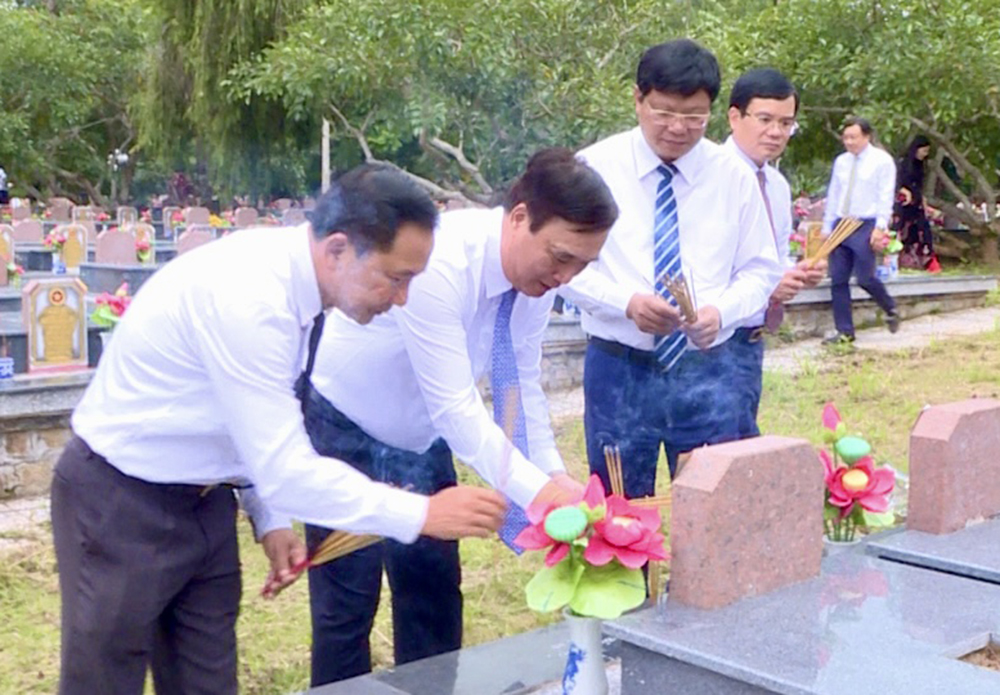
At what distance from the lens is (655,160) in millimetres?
3158

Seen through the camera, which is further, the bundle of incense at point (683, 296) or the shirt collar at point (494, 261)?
the bundle of incense at point (683, 296)

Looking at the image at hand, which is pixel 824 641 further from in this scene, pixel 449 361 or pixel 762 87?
pixel 762 87

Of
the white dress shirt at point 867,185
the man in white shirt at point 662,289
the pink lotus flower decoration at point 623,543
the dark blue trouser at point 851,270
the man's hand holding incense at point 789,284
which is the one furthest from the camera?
the dark blue trouser at point 851,270

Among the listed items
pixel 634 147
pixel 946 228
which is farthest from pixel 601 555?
pixel 946 228

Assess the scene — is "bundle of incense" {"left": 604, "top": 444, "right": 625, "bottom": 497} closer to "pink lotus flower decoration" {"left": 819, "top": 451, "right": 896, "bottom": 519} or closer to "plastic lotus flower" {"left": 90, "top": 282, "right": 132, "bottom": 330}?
"pink lotus flower decoration" {"left": 819, "top": 451, "right": 896, "bottom": 519}

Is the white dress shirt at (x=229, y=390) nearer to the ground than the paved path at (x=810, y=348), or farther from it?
farther from it

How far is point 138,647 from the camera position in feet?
6.84

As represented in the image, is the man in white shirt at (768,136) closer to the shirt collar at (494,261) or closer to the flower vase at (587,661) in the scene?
the shirt collar at (494,261)

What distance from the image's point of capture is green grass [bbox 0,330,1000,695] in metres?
3.55

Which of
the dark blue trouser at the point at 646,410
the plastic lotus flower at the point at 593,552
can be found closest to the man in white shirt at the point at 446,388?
the plastic lotus flower at the point at 593,552

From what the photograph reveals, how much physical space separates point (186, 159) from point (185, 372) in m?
24.0

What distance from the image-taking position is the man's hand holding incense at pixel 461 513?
2.06 m

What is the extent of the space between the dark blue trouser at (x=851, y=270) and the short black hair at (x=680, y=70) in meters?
5.66

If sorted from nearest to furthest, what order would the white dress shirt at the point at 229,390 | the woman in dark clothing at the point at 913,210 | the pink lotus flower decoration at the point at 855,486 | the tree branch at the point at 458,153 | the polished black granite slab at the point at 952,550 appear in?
the white dress shirt at the point at 229,390, the polished black granite slab at the point at 952,550, the pink lotus flower decoration at the point at 855,486, the tree branch at the point at 458,153, the woman in dark clothing at the point at 913,210
